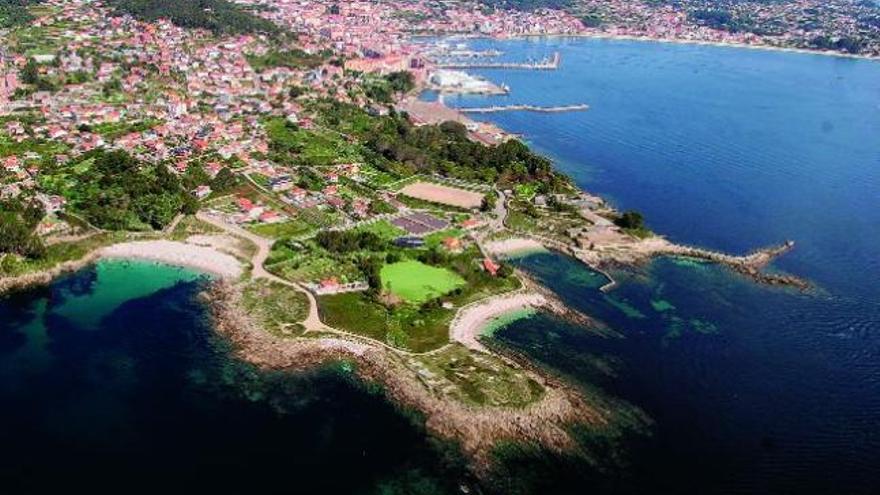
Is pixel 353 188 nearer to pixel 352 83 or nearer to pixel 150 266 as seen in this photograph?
pixel 150 266

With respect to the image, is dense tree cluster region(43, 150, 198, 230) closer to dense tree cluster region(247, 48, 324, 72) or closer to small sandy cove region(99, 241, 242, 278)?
small sandy cove region(99, 241, 242, 278)

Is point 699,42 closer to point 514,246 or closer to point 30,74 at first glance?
point 514,246

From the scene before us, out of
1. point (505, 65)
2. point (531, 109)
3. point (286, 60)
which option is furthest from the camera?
point (505, 65)

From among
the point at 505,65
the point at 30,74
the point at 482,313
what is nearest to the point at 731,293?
the point at 482,313

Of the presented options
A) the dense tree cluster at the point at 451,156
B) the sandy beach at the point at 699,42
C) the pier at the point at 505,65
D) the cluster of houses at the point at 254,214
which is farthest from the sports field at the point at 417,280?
the sandy beach at the point at 699,42

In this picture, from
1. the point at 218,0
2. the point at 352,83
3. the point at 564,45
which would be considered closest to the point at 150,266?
the point at 352,83

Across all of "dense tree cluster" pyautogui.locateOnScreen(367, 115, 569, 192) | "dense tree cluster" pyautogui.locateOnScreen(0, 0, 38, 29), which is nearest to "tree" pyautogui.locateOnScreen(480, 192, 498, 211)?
"dense tree cluster" pyautogui.locateOnScreen(367, 115, 569, 192)
